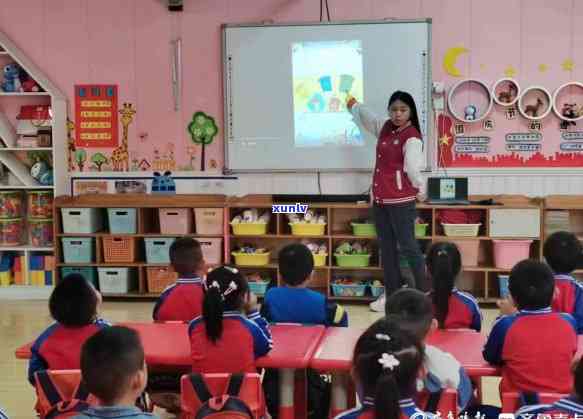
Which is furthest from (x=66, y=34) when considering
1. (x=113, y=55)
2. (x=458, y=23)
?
(x=458, y=23)

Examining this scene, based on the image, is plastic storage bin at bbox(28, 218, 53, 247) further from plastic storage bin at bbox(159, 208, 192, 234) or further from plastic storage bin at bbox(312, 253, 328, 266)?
plastic storage bin at bbox(312, 253, 328, 266)

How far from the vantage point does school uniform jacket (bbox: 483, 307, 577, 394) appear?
2.12 metres

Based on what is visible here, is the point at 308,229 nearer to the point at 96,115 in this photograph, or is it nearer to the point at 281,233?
the point at 281,233

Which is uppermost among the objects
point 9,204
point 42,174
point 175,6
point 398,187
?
point 175,6

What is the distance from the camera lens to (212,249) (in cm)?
548

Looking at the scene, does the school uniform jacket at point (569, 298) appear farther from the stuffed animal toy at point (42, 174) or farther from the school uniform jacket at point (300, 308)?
the stuffed animal toy at point (42, 174)

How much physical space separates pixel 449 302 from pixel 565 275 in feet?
1.68

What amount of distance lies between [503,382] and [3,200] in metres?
4.65

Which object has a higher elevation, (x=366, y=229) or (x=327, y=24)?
(x=327, y=24)

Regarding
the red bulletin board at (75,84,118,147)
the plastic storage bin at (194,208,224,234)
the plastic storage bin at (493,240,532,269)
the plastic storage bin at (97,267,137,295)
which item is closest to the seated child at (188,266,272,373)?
the plastic storage bin at (194,208,224,234)

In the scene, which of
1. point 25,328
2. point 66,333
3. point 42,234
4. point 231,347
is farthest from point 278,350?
point 42,234

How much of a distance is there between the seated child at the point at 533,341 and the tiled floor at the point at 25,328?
1290 millimetres

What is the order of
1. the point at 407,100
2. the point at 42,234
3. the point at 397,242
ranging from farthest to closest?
the point at 42,234 → the point at 397,242 → the point at 407,100

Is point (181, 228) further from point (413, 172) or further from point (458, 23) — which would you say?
point (458, 23)
